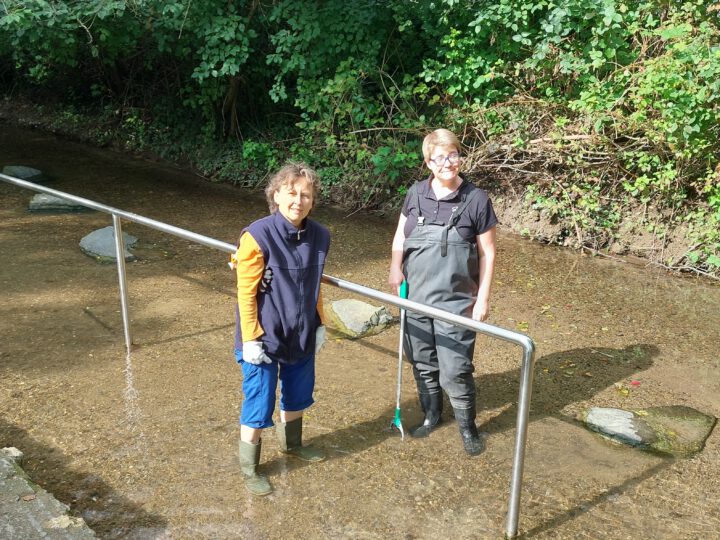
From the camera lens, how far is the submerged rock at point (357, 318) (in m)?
5.12

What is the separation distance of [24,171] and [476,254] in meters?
8.38

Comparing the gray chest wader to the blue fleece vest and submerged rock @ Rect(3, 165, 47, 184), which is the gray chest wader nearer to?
the blue fleece vest

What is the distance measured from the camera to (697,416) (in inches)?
161

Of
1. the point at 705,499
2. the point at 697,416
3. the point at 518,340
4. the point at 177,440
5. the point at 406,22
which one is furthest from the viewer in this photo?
the point at 406,22

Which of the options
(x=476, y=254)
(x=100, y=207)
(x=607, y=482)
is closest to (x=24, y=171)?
(x=100, y=207)

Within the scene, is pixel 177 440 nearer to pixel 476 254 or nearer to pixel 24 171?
pixel 476 254

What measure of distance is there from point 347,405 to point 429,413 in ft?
1.76

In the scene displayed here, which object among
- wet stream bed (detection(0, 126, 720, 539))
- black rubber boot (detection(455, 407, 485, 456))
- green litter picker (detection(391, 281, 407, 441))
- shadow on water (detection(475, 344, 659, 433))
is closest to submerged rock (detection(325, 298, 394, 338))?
wet stream bed (detection(0, 126, 720, 539))

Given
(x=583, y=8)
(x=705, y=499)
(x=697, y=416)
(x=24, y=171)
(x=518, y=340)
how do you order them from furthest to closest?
(x=24, y=171) < (x=583, y=8) < (x=697, y=416) < (x=705, y=499) < (x=518, y=340)

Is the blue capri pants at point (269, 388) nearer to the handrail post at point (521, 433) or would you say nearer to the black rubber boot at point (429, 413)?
the black rubber boot at point (429, 413)

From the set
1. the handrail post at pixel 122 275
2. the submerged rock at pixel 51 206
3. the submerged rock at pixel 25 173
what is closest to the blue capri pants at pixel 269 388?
the handrail post at pixel 122 275

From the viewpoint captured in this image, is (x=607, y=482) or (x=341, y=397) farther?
(x=341, y=397)

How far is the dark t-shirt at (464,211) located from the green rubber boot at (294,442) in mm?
1132

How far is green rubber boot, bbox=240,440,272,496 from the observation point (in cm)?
324
